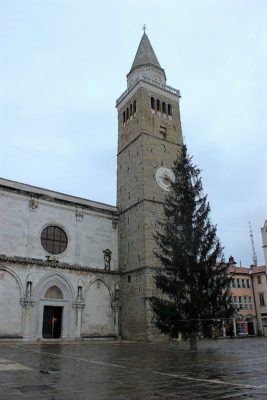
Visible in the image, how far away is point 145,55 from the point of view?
1795 inches

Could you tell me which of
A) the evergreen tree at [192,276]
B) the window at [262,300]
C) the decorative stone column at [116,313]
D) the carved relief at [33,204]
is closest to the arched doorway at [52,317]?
the decorative stone column at [116,313]

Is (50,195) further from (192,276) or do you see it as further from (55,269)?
(192,276)

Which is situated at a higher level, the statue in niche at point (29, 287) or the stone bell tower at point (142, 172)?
the stone bell tower at point (142, 172)

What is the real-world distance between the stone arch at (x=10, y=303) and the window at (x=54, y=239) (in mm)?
4537

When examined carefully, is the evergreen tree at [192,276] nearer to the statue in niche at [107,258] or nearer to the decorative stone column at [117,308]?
the decorative stone column at [117,308]

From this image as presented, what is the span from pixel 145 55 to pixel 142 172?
17524 mm

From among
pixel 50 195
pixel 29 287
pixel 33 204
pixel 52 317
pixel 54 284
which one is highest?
pixel 50 195

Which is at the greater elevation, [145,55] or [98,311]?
[145,55]

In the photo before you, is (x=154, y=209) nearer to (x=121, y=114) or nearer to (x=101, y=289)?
(x=101, y=289)

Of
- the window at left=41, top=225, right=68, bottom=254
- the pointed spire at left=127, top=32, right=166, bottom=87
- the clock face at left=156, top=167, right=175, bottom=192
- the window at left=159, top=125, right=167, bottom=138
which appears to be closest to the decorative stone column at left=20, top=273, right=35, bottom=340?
the window at left=41, top=225, right=68, bottom=254

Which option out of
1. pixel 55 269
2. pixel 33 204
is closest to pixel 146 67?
pixel 33 204

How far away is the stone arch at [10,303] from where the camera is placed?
97.3 feet

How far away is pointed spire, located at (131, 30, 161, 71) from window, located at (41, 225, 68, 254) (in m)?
23.0

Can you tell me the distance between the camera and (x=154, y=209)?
35.8m
